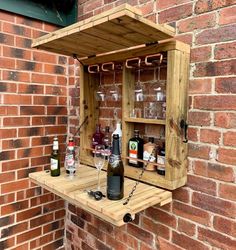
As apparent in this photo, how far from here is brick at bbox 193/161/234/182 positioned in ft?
3.42

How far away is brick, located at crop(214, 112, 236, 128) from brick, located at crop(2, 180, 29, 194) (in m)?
1.23

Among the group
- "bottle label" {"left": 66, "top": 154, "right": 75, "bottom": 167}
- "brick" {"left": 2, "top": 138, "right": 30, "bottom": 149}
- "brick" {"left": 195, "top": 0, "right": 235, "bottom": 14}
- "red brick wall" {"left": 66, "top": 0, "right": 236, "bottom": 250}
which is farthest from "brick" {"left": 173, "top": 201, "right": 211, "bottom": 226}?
"brick" {"left": 2, "top": 138, "right": 30, "bottom": 149}

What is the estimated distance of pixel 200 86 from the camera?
113 centimetres

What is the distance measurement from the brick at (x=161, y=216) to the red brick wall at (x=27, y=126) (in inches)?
31.1

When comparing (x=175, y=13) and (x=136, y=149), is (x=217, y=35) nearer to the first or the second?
(x=175, y=13)

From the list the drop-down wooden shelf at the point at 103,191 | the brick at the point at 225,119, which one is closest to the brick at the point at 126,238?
the drop-down wooden shelf at the point at 103,191

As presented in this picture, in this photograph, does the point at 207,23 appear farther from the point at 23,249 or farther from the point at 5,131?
the point at 23,249

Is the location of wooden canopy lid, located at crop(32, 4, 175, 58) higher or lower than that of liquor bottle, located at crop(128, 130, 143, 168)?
higher

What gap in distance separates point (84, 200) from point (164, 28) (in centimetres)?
78

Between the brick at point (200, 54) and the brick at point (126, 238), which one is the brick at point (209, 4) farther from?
the brick at point (126, 238)

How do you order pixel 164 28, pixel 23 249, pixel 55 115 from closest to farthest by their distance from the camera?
pixel 164 28
pixel 23 249
pixel 55 115

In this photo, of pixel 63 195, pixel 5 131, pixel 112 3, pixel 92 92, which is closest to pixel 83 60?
pixel 92 92

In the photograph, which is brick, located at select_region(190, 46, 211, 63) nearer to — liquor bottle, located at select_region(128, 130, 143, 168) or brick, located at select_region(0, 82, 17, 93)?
liquor bottle, located at select_region(128, 130, 143, 168)

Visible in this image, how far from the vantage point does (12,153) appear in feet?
5.13
